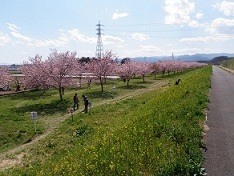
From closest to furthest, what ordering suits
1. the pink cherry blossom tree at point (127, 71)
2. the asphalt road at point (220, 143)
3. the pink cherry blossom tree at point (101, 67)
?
the asphalt road at point (220, 143)
the pink cherry blossom tree at point (101, 67)
the pink cherry blossom tree at point (127, 71)

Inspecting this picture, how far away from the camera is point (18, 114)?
92.2 ft

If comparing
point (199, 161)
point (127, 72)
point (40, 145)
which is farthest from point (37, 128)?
point (127, 72)

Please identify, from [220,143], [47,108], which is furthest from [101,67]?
[220,143]

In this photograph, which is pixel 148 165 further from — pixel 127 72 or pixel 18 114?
pixel 127 72

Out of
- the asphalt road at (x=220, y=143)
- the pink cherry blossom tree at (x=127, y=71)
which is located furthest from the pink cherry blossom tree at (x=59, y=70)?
the asphalt road at (x=220, y=143)

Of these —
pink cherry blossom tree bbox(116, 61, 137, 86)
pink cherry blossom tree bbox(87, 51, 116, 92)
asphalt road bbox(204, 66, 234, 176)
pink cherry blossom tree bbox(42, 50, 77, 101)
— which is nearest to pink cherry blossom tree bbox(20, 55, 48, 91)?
pink cherry blossom tree bbox(42, 50, 77, 101)

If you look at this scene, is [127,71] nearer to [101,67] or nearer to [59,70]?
[101,67]

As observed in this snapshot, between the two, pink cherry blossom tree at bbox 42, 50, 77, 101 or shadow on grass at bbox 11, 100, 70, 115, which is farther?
pink cherry blossom tree at bbox 42, 50, 77, 101

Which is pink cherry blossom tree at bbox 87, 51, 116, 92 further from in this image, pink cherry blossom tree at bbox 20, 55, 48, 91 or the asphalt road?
the asphalt road

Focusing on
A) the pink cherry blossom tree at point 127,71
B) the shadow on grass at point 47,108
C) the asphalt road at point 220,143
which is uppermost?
the pink cherry blossom tree at point 127,71

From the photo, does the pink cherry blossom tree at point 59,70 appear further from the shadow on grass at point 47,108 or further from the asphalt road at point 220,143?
the asphalt road at point 220,143

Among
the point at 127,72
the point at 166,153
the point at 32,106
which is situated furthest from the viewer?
the point at 127,72

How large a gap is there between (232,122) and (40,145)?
36.4ft

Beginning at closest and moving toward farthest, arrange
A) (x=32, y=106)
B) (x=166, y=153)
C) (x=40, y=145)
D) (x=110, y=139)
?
(x=166, y=153) < (x=110, y=139) < (x=40, y=145) < (x=32, y=106)
